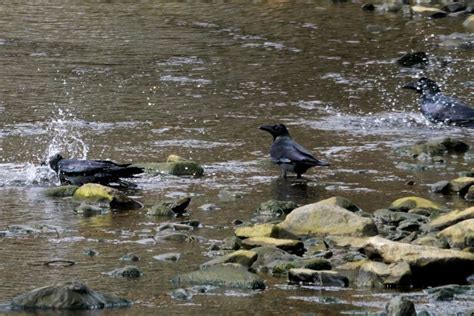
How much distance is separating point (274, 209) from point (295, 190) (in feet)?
3.98

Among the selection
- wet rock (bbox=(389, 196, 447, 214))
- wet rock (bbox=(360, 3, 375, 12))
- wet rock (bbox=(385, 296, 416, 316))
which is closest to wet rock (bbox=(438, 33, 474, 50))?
wet rock (bbox=(360, 3, 375, 12))

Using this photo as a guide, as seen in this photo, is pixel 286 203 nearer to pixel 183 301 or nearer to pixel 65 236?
pixel 65 236

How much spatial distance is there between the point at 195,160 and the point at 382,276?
4.98 metres

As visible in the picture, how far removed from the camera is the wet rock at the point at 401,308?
7.15 metres

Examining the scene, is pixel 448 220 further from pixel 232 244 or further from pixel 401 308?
pixel 401 308

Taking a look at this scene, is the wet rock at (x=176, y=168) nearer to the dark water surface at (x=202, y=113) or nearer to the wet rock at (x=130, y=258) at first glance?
the dark water surface at (x=202, y=113)

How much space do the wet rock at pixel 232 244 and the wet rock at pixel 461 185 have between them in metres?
2.70

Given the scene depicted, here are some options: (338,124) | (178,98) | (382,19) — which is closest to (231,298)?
(338,124)

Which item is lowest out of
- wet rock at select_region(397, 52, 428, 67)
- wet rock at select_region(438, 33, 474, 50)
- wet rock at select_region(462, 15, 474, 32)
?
wet rock at select_region(462, 15, 474, 32)

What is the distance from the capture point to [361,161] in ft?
42.6

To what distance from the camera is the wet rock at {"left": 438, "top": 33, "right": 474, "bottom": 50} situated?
21547 millimetres

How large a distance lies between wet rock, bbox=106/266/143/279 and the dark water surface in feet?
0.39

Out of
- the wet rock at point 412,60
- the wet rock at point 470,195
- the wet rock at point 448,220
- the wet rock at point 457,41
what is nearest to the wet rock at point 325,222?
the wet rock at point 448,220

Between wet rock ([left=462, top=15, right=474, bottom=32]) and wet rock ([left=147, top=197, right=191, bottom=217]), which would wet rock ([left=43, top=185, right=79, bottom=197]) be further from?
wet rock ([left=462, top=15, right=474, bottom=32])
